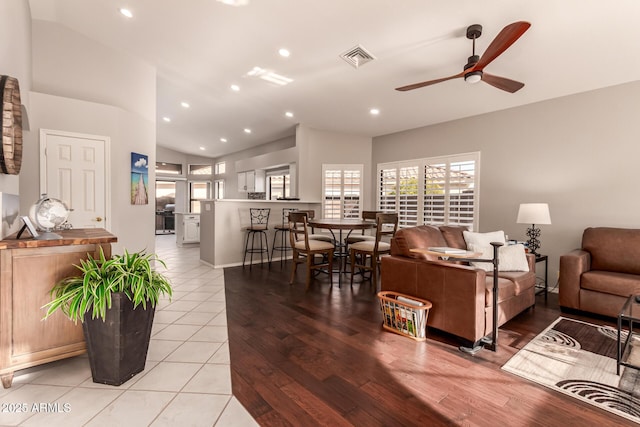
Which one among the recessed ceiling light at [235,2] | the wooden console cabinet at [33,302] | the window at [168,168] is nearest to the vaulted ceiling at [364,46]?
the recessed ceiling light at [235,2]

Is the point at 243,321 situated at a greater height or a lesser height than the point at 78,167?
lesser

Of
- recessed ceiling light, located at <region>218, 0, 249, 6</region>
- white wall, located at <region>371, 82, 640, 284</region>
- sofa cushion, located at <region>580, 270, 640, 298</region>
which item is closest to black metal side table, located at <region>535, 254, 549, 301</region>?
white wall, located at <region>371, 82, 640, 284</region>

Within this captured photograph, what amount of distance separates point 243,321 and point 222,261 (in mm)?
2667

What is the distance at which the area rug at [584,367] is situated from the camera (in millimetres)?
1793

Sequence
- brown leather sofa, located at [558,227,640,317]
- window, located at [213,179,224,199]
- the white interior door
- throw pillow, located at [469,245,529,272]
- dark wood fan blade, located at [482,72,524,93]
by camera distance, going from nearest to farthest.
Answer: dark wood fan blade, located at [482,72,524,93] < brown leather sofa, located at [558,227,640,317] < throw pillow, located at [469,245,529,272] < the white interior door < window, located at [213,179,224,199]

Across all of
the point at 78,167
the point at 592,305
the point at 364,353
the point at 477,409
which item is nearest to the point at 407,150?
the point at 592,305

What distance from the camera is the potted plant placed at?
5.72 feet

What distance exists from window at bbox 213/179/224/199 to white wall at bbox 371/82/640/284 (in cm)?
799

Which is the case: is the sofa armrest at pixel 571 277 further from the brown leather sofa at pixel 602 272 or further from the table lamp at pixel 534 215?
the table lamp at pixel 534 215

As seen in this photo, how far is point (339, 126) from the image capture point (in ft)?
20.4

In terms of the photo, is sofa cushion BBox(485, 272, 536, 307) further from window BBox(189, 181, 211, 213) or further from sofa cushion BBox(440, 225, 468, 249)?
window BBox(189, 181, 211, 213)

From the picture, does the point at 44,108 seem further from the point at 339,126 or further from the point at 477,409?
the point at 477,409

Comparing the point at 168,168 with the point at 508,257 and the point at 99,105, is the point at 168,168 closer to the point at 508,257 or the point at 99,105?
the point at 99,105

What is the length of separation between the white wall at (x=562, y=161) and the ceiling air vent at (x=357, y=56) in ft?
8.40
